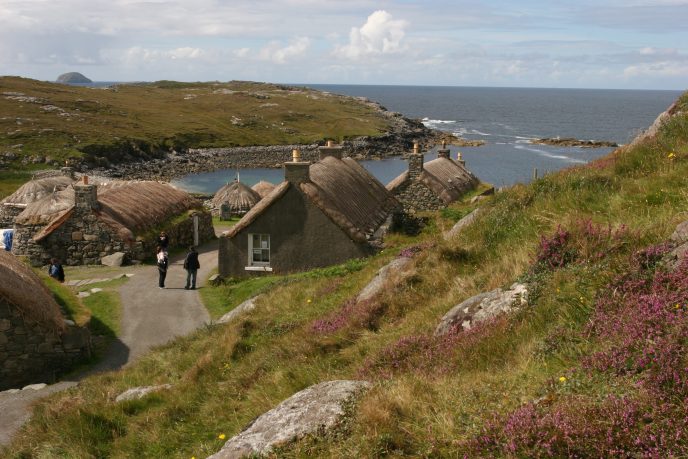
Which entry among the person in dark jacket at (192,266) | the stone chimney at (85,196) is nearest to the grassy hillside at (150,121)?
the stone chimney at (85,196)

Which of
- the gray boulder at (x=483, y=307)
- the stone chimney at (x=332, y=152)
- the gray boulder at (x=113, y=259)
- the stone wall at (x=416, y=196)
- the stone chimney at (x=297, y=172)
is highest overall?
the stone chimney at (x=332, y=152)

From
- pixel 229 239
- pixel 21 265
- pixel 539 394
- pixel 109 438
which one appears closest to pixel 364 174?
pixel 229 239

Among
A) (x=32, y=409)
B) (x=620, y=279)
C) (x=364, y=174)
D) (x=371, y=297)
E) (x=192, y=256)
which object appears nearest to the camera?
(x=620, y=279)

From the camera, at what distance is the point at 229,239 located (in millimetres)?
25984

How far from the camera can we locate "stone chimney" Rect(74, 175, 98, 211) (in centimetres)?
3044

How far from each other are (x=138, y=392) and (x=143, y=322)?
10.4m

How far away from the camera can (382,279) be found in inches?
501

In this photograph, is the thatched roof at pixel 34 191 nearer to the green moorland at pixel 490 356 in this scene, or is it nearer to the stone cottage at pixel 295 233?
the stone cottage at pixel 295 233

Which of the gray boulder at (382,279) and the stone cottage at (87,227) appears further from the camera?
the stone cottage at (87,227)

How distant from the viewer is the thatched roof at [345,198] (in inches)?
993

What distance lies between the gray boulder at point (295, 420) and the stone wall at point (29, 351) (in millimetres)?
12834

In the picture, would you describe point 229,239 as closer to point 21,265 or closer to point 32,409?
point 21,265

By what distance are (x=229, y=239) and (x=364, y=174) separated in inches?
377

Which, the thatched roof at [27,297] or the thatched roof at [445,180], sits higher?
the thatched roof at [445,180]
